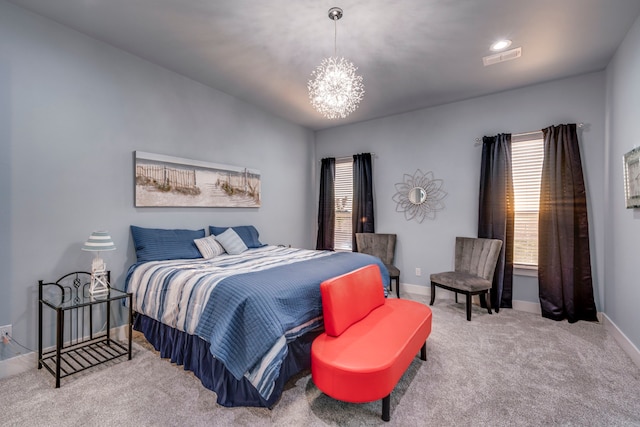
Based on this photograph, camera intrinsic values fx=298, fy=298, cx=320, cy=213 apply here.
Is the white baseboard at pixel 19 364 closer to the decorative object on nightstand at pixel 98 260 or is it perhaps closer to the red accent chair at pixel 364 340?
the decorative object on nightstand at pixel 98 260

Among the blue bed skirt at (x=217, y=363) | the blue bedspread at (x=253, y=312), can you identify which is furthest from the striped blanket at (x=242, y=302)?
the blue bed skirt at (x=217, y=363)

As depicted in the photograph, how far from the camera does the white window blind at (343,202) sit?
524 cm

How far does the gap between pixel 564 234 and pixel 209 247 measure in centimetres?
401

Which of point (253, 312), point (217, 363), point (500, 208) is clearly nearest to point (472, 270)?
point (500, 208)

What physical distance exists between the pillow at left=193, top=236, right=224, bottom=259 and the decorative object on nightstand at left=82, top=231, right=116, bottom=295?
886mm

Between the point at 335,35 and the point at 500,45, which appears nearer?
the point at 335,35

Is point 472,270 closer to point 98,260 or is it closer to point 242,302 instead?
point 242,302

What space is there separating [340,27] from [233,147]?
85.6 inches

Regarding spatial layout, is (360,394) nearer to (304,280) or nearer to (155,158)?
(304,280)

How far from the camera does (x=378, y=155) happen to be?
4.93m

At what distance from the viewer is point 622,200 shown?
9.20 feet

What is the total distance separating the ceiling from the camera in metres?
2.34

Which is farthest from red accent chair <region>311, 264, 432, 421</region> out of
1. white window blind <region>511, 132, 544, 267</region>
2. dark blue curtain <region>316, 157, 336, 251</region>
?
dark blue curtain <region>316, 157, 336, 251</region>

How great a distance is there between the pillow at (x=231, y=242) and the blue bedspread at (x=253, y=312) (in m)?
1.31
